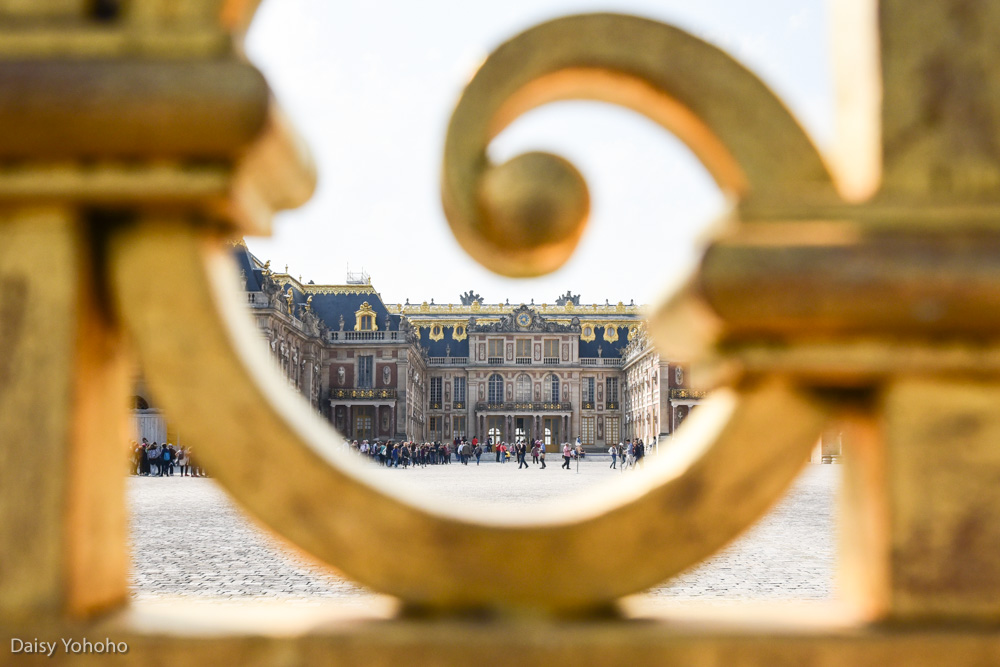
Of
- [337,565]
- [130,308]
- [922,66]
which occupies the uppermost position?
[922,66]

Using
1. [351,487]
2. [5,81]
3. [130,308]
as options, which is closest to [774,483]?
[351,487]

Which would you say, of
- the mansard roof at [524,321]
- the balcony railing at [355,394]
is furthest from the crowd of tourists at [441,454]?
the mansard roof at [524,321]

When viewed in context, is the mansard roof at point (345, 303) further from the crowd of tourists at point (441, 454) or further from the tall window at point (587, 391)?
the tall window at point (587, 391)

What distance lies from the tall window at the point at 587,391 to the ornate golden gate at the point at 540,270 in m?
65.7

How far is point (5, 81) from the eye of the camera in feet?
2.95

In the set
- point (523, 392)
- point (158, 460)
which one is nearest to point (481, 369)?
point (523, 392)

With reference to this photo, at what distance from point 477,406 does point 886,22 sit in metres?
65.3

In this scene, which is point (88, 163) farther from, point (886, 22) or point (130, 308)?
point (886, 22)

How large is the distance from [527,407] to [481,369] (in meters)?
5.07

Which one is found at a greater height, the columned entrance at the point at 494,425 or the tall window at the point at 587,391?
the tall window at the point at 587,391

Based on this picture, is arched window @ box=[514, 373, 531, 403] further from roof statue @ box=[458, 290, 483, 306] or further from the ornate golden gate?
the ornate golden gate

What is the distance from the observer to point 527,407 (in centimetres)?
6519

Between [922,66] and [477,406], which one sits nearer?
[922,66]

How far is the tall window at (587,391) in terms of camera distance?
2606 inches
